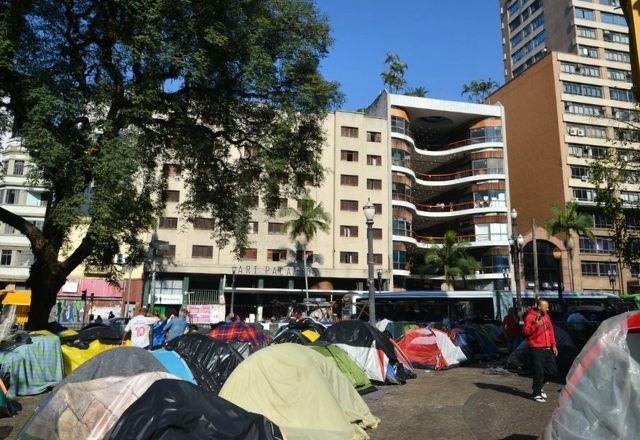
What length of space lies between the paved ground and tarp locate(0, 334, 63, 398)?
21.8 ft

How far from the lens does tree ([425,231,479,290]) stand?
Answer: 50375 millimetres

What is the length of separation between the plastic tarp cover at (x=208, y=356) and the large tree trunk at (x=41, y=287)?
5.87 meters

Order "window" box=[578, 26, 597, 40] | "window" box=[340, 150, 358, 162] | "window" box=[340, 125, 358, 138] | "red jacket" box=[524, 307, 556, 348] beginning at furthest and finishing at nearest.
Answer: "window" box=[578, 26, 597, 40], "window" box=[340, 125, 358, 138], "window" box=[340, 150, 358, 162], "red jacket" box=[524, 307, 556, 348]

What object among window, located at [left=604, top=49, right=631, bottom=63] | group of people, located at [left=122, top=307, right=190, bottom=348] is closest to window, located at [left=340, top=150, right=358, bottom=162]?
window, located at [left=604, top=49, right=631, bottom=63]

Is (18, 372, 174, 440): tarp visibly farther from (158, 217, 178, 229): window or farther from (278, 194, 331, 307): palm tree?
(158, 217, 178, 229): window

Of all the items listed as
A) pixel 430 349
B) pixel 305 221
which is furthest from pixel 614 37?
pixel 430 349

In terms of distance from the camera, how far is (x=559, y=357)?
12961 mm

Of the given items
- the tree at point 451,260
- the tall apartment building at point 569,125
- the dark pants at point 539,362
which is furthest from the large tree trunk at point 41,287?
the tall apartment building at point 569,125

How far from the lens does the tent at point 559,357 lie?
1284cm

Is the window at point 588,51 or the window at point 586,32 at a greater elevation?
the window at point 586,32

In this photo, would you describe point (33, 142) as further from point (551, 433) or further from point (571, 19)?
point (571, 19)

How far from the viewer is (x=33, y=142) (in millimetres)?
11906

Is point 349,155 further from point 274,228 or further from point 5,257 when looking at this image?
point 5,257

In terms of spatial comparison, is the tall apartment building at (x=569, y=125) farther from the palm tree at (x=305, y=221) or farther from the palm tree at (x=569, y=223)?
the palm tree at (x=305, y=221)
